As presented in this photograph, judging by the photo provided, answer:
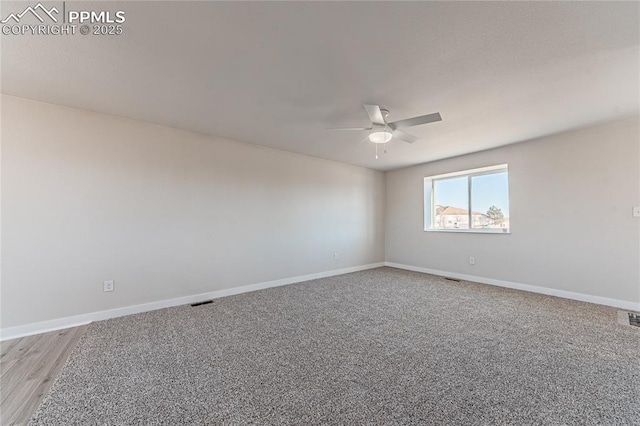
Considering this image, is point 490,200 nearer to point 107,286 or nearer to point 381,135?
point 381,135

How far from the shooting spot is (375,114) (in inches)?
97.0

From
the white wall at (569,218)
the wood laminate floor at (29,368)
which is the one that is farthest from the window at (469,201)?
the wood laminate floor at (29,368)

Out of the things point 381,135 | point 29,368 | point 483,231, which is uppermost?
point 381,135

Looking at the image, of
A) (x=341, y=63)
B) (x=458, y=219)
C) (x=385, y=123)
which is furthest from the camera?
(x=458, y=219)

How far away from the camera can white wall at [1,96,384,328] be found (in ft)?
8.36

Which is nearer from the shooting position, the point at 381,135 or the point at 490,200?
the point at 381,135

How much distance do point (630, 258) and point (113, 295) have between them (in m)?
6.13

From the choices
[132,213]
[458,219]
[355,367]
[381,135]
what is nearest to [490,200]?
[458,219]

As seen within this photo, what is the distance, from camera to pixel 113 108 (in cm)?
280

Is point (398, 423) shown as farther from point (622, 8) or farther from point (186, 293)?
point (186, 293)

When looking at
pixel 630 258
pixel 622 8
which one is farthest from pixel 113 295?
pixel 630 258

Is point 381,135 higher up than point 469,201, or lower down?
higher up

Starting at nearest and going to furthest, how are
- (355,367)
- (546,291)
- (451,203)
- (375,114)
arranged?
(355,367)
(375,114)
(546,291)
(451,203)

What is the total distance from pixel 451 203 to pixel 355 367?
13.7ft
